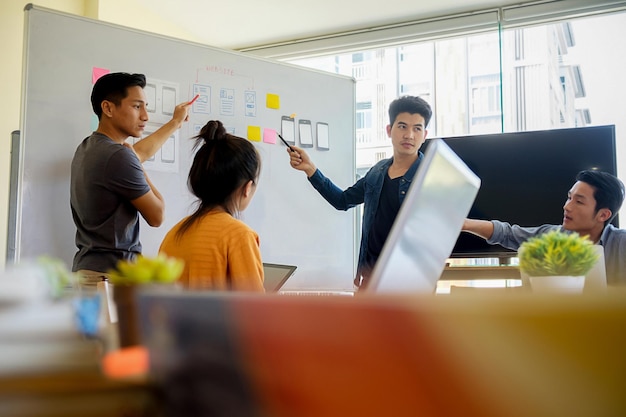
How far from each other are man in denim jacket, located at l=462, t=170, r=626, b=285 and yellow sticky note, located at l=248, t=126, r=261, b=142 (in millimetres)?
1261

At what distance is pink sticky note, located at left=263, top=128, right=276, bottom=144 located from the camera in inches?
125

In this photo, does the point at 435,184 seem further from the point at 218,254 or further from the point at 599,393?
the point at 218,254

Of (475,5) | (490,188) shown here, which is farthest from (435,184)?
(475,5)

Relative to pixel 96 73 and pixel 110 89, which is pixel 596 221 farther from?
pixel 96 73

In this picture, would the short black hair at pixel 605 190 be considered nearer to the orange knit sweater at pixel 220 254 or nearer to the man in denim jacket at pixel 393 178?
the man in denim jacket at pixel 393 178

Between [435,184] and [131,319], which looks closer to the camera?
[131,319]

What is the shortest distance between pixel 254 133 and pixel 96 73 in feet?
2.53

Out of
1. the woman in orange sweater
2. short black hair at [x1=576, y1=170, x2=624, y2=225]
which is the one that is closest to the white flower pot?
the woman in orange sweater

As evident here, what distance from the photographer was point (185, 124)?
2928mm

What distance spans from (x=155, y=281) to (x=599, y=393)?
0.22 meters

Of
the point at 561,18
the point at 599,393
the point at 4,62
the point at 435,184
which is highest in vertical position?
the point at 561,18

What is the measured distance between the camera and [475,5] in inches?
142

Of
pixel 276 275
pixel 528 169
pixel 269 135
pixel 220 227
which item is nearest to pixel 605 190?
pixel 528 169

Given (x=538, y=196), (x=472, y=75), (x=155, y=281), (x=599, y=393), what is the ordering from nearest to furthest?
(x=599, y=393) → (x=155, y=281) → (x=538, y=196) → (x=472, y=75)
